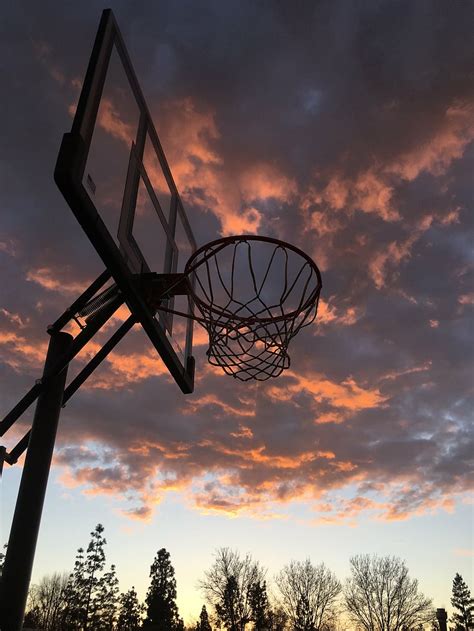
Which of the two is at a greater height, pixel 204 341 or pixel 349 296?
pixel 349 296

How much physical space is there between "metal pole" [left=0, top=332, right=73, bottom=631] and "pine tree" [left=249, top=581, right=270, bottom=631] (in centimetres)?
4367

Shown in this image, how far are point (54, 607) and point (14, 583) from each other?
192 ft

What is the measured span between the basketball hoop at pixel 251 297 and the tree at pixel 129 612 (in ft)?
181

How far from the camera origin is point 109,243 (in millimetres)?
3607

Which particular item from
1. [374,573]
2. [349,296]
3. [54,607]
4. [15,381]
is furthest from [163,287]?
[54,607]

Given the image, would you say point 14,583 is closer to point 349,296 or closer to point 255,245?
point 255,245

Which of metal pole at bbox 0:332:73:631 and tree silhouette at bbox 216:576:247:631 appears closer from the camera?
metal pole at bbox 0:332:73:631

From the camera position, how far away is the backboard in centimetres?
324

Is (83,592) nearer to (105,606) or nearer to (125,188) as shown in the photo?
(105,606)

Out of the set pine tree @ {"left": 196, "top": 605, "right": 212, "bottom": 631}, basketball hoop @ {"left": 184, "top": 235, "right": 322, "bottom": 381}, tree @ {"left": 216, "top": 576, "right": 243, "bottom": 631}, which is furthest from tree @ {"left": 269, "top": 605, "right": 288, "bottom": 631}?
basketball hoop @ {"left": 184, "top": 235, "right": 322, "bottom": 381}

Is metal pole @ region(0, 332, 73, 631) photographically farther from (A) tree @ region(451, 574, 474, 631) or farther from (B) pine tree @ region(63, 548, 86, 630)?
(A) tree @ region(451, 574, 474, 631)

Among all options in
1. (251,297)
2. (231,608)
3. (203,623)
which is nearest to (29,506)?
(251,297)

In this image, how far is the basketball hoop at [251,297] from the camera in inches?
175

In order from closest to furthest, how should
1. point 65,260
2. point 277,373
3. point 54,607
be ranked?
1. point 277,373
2. point 65,260
3. point 54,607
